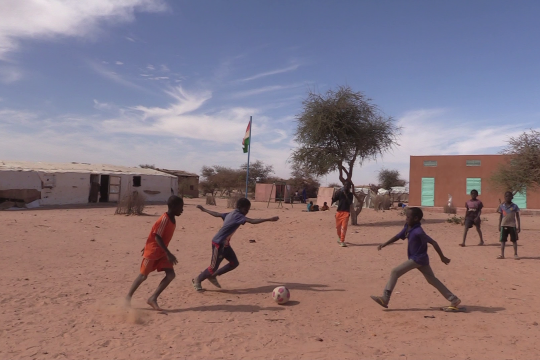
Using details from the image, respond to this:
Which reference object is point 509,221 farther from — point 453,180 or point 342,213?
point 453,180

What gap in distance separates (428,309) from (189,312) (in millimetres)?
3159

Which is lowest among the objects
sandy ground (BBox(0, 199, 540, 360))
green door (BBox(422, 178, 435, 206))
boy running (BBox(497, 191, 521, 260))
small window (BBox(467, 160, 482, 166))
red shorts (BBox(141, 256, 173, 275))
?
sandy ground (BBox(0, 199, 540, 360))

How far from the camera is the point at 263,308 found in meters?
5.87

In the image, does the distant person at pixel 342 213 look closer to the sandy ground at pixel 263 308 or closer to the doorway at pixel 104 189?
the sandy ground at pixel 263 308

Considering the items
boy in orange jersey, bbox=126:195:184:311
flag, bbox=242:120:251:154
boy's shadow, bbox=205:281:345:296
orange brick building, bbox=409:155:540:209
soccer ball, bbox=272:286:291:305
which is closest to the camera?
boy in orange jersey, bbox=126:195:184:311

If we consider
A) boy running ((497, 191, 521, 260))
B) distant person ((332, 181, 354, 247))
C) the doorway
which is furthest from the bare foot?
the doorway

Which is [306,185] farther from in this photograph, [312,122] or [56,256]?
[56,256]

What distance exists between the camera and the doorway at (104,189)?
28750mm

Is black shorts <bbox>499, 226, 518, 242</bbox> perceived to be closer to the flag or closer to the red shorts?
the red shorts

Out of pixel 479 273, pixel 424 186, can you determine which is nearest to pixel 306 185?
pixel 424 186

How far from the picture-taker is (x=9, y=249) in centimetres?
949

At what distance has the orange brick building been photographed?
99.0 ft

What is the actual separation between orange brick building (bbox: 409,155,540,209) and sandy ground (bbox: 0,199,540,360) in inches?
836

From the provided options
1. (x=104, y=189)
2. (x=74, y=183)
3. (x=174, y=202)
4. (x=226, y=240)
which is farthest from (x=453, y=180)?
(x=174, y=202)
